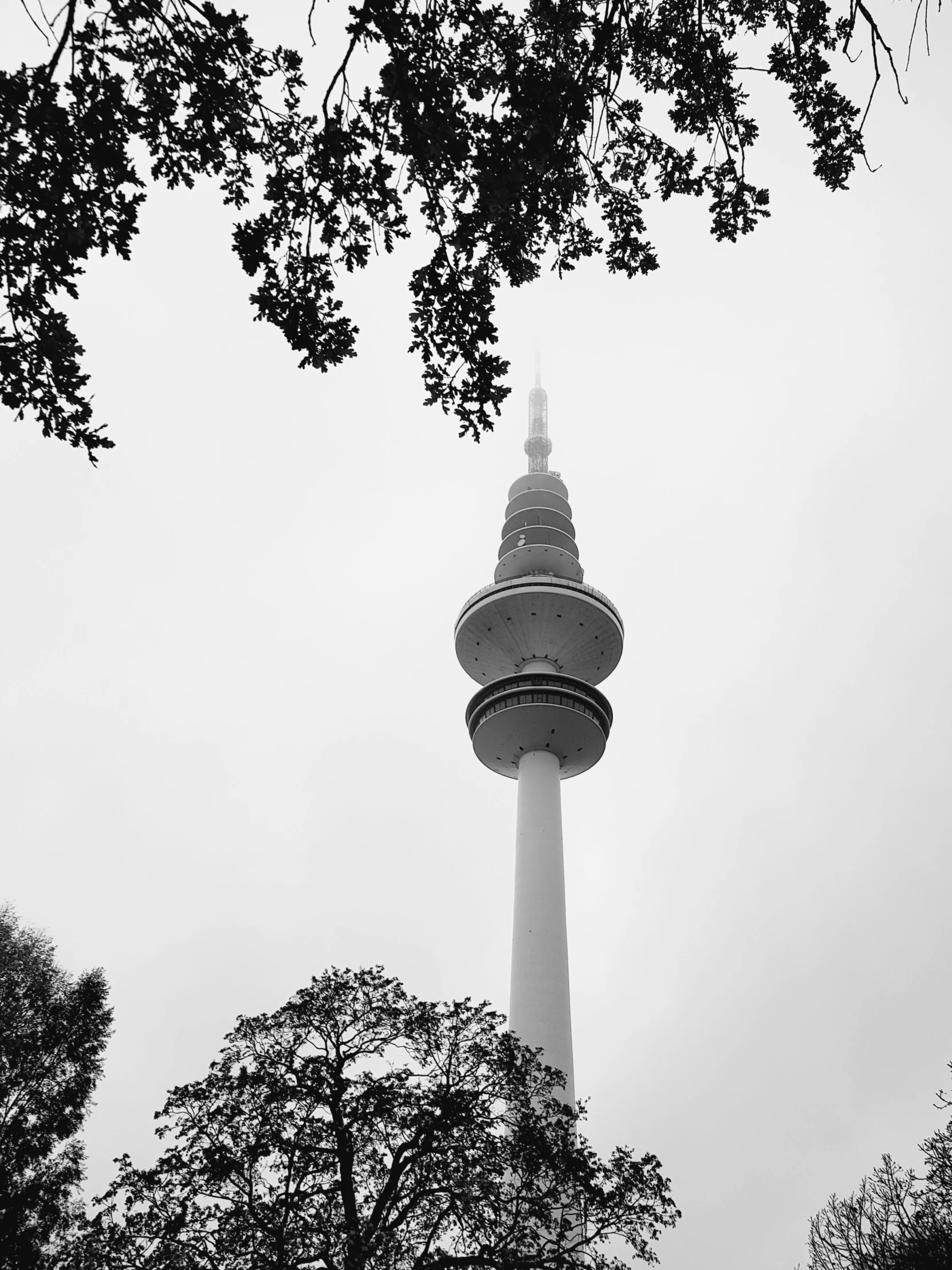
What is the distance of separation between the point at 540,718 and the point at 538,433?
31344mm

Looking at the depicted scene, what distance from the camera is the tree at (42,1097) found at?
20719mm

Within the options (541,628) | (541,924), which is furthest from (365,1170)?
(541,628)

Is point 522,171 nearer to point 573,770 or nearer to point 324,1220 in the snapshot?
point 324,1220

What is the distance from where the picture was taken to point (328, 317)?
8320 millimetres

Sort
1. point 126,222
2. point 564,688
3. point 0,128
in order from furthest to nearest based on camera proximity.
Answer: point 564,688 < point 126,222 < point 0,128

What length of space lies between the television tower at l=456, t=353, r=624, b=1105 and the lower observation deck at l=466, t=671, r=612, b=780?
0.07m

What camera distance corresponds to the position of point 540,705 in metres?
54.8

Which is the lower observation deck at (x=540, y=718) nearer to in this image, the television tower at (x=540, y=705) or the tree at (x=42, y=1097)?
the television tower at (x=540, y=705)

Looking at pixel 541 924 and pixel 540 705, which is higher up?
pixel 540 705

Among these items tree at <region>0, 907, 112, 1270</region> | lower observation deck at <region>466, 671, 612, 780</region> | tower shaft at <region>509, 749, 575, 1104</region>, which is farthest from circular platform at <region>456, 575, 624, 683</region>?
tree at <region>0, 907, 112, 1270</region>

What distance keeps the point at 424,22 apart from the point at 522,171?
1509 millimetres

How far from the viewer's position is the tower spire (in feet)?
251

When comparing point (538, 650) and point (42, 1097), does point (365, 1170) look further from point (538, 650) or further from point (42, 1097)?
point (538, 650)

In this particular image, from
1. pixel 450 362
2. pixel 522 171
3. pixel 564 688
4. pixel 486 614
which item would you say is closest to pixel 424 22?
pixel 522 171
